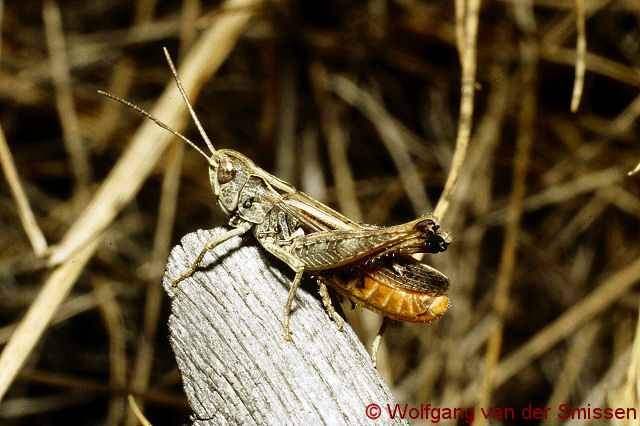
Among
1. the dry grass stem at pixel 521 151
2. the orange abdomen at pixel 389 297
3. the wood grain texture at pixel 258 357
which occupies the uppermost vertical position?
the dry grass stem at pixel 521 151

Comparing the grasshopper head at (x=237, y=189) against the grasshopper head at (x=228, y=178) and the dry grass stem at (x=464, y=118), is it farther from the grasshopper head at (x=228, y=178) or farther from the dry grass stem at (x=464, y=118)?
the dry grass stem at (x=464, y=118)

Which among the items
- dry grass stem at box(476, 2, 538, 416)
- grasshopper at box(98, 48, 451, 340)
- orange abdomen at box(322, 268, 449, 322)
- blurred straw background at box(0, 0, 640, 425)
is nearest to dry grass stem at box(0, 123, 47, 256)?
grasshopper at box(98, 48, 451, 340)

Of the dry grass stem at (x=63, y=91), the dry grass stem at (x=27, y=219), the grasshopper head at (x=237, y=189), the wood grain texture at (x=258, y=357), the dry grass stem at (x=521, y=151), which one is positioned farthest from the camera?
the dry grass stem at (x=63, y=91)

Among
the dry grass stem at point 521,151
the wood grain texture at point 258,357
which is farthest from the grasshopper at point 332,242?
the dry grass stem at point 521,151

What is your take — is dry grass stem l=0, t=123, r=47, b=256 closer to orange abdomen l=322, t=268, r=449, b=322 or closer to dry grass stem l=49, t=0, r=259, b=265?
dry grass stem l=49, t=0, r=259, b=265

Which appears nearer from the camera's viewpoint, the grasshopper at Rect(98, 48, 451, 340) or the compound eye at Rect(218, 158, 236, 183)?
the grasshopper at Rect(98, 48, 451, 340)

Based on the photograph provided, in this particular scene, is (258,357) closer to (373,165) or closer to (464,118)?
(464,118)
